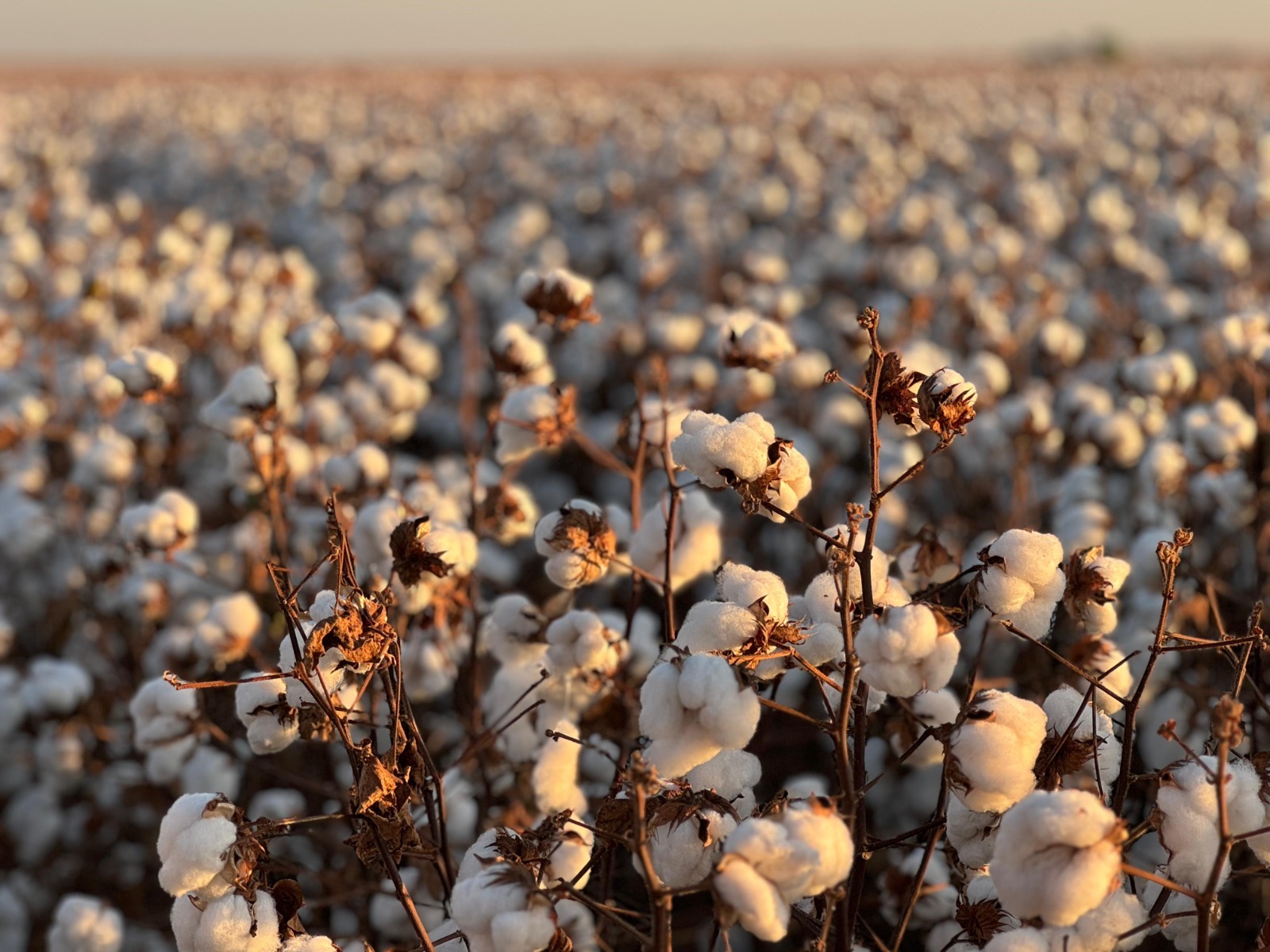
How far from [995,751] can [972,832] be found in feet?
0.72

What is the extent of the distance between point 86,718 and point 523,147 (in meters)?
10.7

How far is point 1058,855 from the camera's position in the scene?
1073mm

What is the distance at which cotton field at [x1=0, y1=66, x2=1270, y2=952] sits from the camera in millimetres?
1247

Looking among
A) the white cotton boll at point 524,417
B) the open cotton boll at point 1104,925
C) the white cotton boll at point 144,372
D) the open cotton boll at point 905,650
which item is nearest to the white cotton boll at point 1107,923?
the open cotton boll at point 1104,925

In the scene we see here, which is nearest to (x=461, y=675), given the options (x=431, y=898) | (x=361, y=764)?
(x=431, y=898)

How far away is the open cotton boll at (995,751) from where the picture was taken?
1182 millimetres

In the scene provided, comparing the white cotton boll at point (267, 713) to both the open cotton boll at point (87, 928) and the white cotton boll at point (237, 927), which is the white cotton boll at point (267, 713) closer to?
the white cotton boll at point (237, 927)

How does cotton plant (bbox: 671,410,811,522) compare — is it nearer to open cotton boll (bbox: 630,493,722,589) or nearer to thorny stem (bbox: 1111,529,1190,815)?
thorny stem (bbox: 1111,529,1190,815)

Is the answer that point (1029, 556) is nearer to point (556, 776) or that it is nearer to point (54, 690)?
point (556, 776)

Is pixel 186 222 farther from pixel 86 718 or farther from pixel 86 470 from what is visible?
pixel 86 718

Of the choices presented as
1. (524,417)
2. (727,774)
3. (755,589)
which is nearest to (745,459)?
(755,589)

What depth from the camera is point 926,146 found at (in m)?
11.9

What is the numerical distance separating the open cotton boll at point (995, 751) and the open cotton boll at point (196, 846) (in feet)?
2.44

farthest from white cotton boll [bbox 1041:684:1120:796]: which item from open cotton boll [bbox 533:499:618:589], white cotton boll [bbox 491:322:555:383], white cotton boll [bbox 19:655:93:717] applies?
white cotton boll [bbox 19:655:93:717]
